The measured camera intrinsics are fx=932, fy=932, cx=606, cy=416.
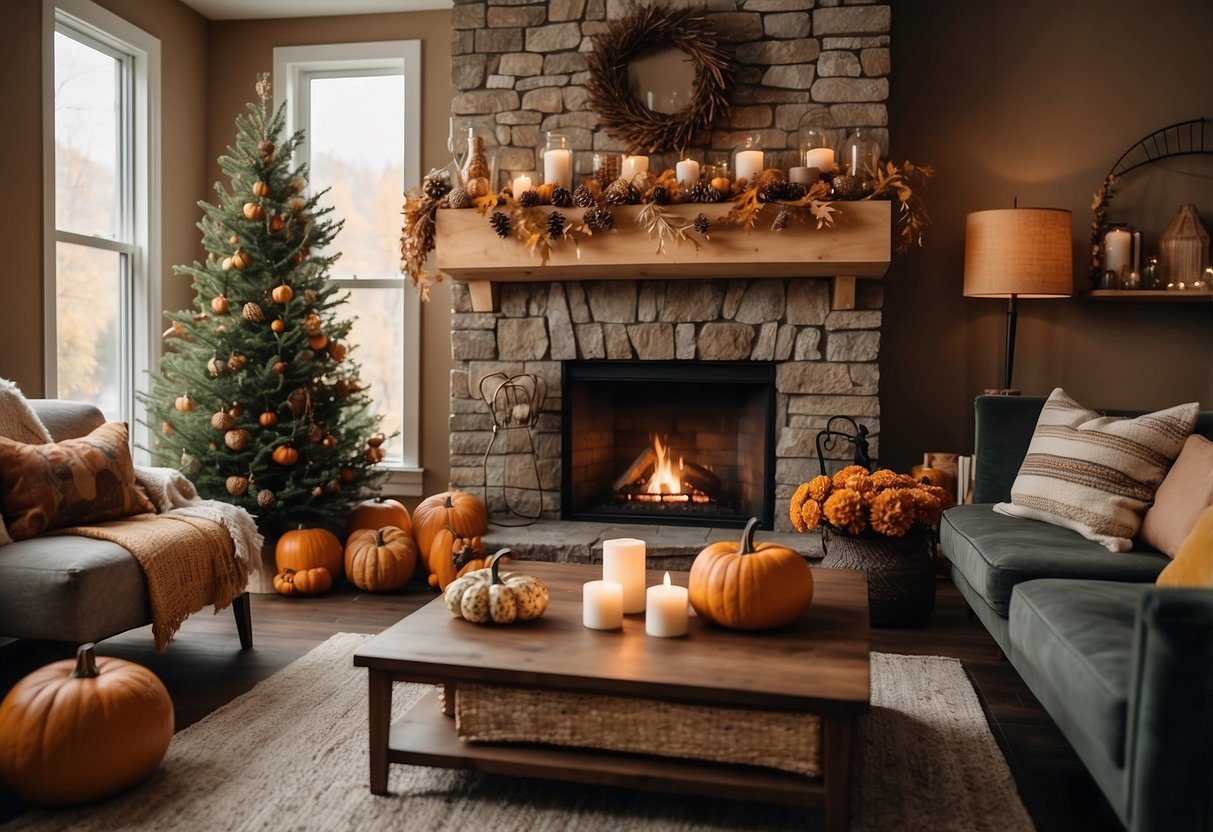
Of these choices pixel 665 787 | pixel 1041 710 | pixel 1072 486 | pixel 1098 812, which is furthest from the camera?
pixel 1072 486

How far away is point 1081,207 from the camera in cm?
416

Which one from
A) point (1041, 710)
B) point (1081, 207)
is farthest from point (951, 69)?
point (1041, 710)

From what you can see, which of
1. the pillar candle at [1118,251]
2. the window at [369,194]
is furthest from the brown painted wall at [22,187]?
the pillar candle at [1118,251]

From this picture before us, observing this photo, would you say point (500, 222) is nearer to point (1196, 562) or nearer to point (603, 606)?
point (603, 606)

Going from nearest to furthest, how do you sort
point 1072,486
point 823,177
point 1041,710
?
point 1041,710 → point 1072,486 → point 823,177

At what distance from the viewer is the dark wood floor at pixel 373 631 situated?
206 cm

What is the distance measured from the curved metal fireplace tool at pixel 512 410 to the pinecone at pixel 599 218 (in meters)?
0.78

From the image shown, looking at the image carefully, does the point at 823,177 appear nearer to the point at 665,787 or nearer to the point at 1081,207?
the point at 1081,207

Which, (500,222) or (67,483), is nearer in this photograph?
(67,483)

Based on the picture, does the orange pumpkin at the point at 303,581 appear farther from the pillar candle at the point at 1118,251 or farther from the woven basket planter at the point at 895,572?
the pillar candle at the point at 1118,251

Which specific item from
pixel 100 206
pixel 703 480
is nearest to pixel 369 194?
pixel 100 206

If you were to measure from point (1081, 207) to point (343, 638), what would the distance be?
3587 mm

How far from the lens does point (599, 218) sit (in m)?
3.67

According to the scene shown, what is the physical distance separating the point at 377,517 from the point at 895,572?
214 cm
